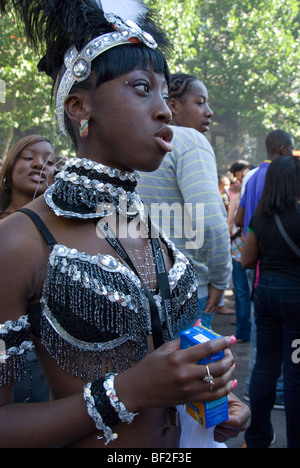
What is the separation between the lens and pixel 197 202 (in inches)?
98.9

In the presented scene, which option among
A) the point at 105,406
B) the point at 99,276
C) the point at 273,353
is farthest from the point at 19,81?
the point at 105,406

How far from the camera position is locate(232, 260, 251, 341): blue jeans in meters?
5.24

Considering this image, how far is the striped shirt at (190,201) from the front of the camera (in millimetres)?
2533

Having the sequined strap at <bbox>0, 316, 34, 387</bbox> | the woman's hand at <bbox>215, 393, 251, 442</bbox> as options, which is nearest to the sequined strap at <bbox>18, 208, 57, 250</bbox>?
the sequined strap at <bbox>0, 316, 34, 387</bbox>

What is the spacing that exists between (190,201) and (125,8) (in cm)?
129

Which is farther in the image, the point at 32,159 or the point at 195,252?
the point at 32,159

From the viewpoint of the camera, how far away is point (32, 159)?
297cm

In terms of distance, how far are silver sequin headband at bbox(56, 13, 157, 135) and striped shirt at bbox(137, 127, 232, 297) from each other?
1268mm

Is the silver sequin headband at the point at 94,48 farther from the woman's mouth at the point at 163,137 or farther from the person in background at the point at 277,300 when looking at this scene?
the person in background at the point at 277,300

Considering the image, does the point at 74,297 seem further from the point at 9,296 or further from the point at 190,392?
the point at 190,392

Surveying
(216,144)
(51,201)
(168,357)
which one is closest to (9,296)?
(51,201)

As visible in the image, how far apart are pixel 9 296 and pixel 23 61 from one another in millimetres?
9690

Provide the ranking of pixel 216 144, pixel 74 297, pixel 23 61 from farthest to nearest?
1. pixel 216 144
2. pixel 23 61
3. pixel 74 297

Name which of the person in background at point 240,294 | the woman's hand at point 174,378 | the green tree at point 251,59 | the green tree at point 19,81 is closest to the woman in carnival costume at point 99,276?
the woman's hand at point 174,378
